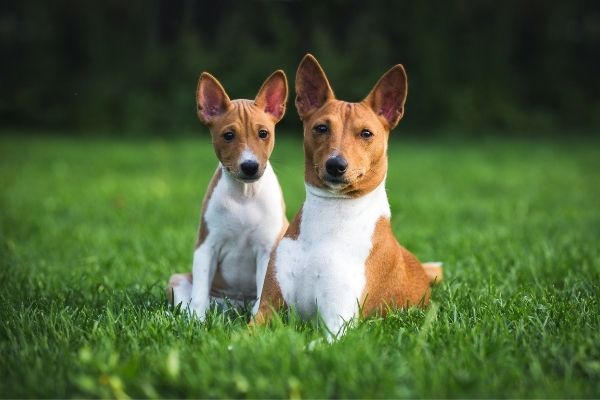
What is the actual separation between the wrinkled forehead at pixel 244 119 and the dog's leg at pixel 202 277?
2.19 ft

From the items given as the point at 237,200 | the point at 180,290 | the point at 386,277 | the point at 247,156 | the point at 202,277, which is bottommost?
the point at 180,290

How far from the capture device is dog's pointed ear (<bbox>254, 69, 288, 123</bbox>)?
4289mm

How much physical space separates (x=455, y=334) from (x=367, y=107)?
116 cm

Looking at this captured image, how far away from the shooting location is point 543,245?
6086mm

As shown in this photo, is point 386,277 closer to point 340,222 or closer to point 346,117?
point 340,222

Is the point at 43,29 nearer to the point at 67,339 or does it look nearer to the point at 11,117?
the point at 11,117


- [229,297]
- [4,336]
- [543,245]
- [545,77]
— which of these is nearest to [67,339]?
[4,336]

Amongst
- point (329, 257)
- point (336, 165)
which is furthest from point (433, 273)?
point (336, 165)

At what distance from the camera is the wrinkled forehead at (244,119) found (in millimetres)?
4141

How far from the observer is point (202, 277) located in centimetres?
423

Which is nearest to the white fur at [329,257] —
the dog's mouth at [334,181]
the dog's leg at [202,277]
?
the dog's mouth at [334,181]

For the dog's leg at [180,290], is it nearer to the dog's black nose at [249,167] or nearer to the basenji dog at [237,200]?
the basenji dog at [237,200]

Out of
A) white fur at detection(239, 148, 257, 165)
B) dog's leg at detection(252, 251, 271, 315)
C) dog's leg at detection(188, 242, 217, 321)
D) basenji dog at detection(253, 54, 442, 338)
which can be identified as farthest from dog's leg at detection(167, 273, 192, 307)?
white fur at detection(239, 148, 257, 165)

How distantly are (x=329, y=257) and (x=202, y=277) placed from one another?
0.90 m
